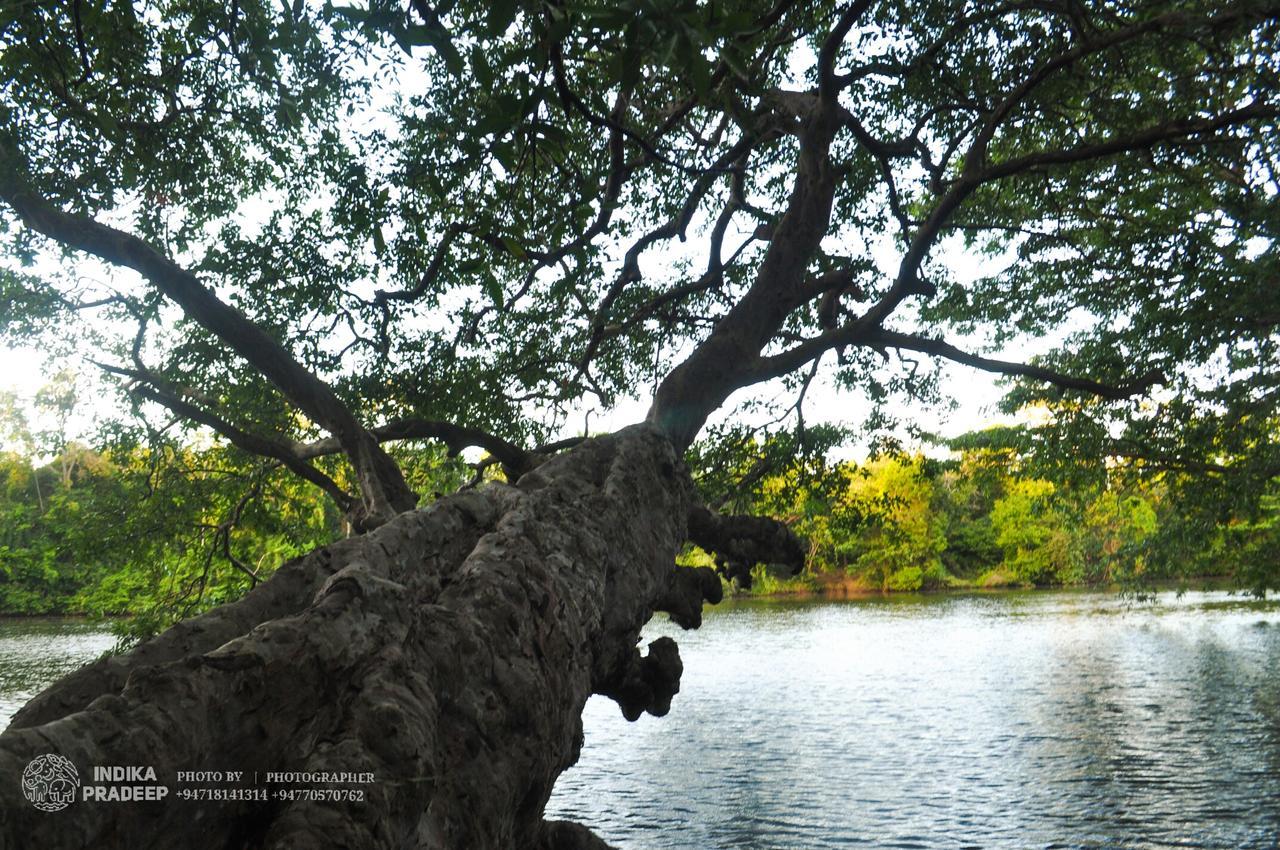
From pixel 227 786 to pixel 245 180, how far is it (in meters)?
8.38

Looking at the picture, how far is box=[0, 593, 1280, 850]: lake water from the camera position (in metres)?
11.3

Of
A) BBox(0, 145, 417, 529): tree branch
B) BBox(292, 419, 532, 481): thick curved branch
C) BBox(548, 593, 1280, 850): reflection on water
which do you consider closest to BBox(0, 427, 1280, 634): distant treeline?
BBox(292, 419, 532, 481): thick curved branch

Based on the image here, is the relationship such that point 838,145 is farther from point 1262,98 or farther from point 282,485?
point 282,485

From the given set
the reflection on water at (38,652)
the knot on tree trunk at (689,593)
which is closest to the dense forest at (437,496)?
the knot on tree trunk at (689,593)

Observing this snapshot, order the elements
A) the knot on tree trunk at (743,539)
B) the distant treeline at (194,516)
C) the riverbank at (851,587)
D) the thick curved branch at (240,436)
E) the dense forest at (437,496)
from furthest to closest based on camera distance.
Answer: the riverbank at (851,587), the dense forest at (437,496), the distant treeline at (194,516), the knot on tree trunk at (743,539), the thick curved branch at (240,436)

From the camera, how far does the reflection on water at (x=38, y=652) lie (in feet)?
70.6

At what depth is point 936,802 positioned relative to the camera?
40.4 feet

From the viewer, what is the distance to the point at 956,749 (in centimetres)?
1538

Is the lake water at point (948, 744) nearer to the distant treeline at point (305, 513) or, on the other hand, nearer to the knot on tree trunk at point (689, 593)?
the distant treeline at point (305, 513)

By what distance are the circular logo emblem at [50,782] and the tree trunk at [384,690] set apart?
0.02 meters

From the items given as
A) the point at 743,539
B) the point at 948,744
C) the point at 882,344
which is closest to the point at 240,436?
the point at 743,539

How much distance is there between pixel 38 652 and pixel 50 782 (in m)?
34.0

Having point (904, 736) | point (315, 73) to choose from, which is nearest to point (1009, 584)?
point (904, 736)

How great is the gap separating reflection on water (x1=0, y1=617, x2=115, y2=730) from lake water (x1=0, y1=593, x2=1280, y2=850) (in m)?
0.16
